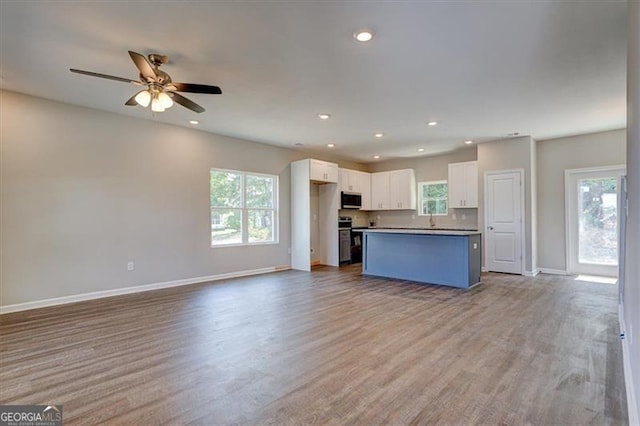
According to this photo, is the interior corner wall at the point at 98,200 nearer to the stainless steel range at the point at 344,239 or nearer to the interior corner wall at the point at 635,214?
the stainless steel range at the point at 344,239

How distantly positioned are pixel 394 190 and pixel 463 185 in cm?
187

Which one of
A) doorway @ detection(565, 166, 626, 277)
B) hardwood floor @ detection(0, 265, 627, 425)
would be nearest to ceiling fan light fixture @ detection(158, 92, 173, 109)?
hardwood floor @ detection(0, 265, 627, 425)

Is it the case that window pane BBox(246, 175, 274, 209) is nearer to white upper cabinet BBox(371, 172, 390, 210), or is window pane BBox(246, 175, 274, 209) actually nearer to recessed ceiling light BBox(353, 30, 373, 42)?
white upper cabinet BBox(371, 172, 390, 210)

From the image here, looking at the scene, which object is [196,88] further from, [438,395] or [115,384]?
[438,395]

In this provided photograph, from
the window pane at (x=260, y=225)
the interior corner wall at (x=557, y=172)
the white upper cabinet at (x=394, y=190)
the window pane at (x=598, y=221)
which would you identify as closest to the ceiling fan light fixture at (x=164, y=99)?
the window pane at (x=260, y=225)

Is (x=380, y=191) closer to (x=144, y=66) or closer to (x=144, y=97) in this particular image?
(x=144, y=97)

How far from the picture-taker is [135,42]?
9.69ft

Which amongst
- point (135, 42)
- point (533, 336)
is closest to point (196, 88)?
point (135, 42)

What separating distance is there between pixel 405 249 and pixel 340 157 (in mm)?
3625

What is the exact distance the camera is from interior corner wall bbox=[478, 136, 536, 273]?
21.3ft

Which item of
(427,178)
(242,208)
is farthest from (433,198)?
(242,208)

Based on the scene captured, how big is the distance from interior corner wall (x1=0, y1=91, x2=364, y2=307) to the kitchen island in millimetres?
2866

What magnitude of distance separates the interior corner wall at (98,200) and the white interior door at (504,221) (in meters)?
5.37

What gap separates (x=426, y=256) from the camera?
18.9ft
